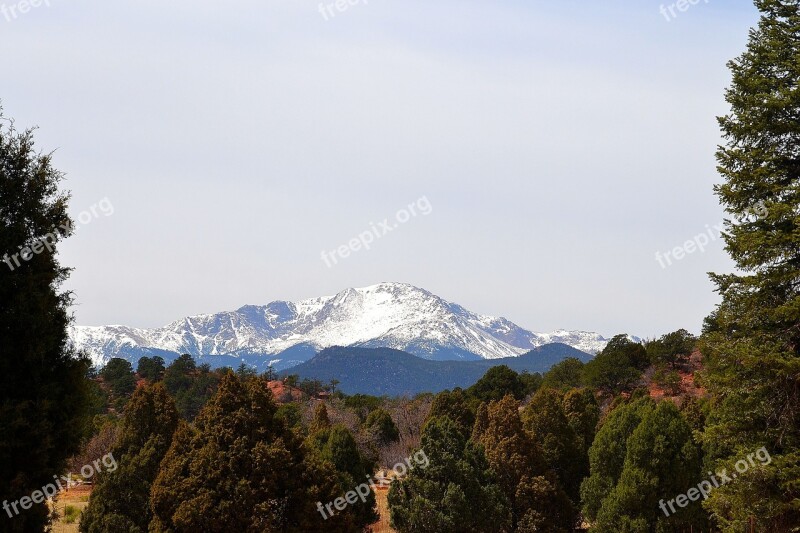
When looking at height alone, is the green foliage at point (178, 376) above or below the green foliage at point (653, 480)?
above

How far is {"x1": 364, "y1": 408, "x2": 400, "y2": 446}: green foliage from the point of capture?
188 ft

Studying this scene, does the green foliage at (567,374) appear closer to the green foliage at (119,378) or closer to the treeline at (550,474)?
the green foliage at (119,378)

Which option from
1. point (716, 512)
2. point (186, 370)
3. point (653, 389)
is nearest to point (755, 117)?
point (716, 512)

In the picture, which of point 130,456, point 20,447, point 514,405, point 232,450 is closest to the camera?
point 20,447

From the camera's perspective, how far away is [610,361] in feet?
259

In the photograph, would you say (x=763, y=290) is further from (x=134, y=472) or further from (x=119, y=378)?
(x=119, y=378)

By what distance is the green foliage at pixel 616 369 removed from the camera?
7675cm

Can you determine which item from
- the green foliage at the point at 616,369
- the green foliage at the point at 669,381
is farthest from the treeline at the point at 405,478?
the green foliage at the point at 616,369

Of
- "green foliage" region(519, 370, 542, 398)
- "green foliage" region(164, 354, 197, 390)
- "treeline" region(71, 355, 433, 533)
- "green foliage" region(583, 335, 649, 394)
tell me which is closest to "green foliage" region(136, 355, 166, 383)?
"green foliage" region(164, 354, 197, 390)

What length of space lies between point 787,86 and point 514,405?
1705 cm

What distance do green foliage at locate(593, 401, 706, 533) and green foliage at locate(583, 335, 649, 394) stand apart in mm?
51995

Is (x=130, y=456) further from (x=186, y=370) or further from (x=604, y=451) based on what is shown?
(x=186, y=370)

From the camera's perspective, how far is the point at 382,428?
5831 cm

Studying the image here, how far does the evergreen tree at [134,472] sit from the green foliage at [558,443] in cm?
1666
